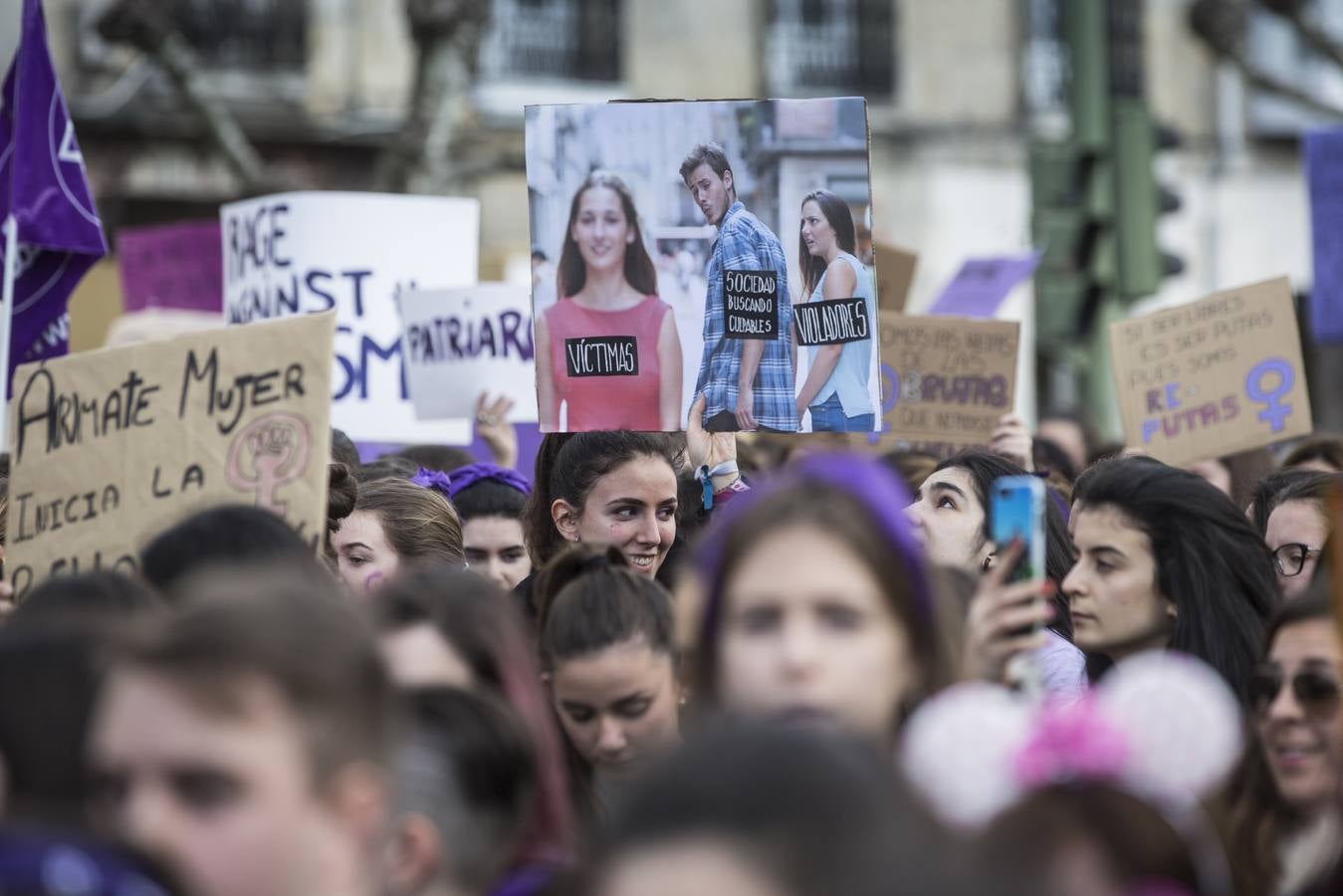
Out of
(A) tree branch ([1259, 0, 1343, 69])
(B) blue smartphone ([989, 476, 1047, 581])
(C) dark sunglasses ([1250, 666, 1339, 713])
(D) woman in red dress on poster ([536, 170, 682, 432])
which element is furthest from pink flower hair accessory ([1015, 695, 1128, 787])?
(A) tree branch ([1259, 0, 1343, 69])

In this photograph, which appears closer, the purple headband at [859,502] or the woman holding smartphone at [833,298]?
the purple headband at [859,502]

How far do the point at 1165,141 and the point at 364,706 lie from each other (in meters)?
9.34

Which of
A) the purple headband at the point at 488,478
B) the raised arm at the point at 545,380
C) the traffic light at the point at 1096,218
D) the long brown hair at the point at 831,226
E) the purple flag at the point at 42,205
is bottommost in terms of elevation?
the purple headband at the point at 488,478

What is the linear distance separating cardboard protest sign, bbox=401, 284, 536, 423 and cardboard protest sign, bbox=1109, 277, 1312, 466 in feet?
6.60

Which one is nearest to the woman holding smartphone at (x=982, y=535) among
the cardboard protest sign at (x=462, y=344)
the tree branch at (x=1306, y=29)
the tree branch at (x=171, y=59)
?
the cardboard protest sign at (x=462, y=344)

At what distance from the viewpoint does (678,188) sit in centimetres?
561

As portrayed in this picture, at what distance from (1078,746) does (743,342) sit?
10.0ft

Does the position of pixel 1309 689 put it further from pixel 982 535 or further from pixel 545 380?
pixel 545 380

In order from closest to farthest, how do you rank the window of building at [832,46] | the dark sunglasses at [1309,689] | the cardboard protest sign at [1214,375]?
1. the dark sunglasses at [1309,689]
2. the cardboard protest sign at [1214,375]
3. the window of building at [832,46]

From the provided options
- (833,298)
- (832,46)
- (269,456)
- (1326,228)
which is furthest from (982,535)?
(832,46)

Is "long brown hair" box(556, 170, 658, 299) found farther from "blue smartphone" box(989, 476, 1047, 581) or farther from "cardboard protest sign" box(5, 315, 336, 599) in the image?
"blue smartphone" box(989, 476, 1047, 581)

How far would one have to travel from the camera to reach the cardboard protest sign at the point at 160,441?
437cm

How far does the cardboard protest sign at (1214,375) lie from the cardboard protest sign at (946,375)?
473 mm

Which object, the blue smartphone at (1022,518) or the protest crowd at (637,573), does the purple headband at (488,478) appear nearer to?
the protest crowd at (637,573)
